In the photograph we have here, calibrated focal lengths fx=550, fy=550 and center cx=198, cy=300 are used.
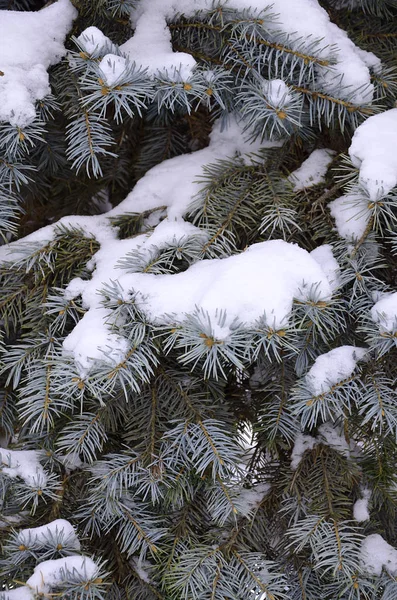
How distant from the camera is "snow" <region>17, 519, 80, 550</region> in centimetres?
113

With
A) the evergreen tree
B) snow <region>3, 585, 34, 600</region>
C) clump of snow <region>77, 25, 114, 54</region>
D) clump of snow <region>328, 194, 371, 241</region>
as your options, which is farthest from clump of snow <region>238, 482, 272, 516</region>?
clump of snow <region>77, 25, 114, 54</region>

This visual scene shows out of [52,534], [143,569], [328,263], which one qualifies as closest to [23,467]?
[52,534]

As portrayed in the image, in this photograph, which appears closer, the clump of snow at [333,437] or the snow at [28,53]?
the snow at [28,53]

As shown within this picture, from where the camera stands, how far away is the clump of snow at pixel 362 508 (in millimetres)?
1234

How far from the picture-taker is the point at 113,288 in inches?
42.3

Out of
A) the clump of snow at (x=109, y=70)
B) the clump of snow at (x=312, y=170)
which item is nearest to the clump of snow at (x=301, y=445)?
the clump of snow at (x=312, y=170)

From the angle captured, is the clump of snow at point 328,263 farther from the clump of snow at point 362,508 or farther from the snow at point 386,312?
the clump of snow at point 362,508

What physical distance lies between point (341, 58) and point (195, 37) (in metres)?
0.36

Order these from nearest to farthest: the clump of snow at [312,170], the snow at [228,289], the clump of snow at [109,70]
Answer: the snow at [228,289] < the clump of snow at [109,70] < the clump of snow at [312,170]

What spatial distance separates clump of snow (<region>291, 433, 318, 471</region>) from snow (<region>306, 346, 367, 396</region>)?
0.24 metres

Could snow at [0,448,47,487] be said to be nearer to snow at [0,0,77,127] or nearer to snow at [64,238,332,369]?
snow at [64,238,332,369]

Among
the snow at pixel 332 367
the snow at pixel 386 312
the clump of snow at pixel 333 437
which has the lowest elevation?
the clump of snow at pixel 333 437

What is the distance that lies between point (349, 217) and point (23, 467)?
906 mm

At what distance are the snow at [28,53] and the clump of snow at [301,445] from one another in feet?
3.04
